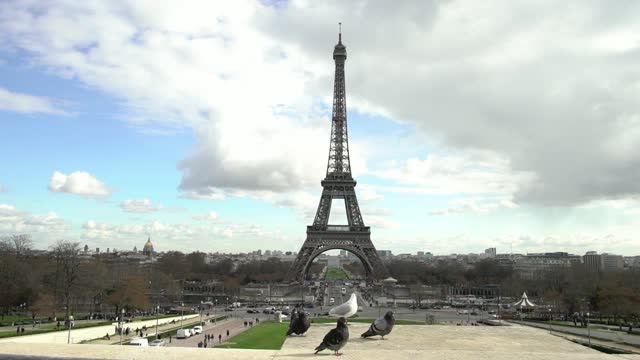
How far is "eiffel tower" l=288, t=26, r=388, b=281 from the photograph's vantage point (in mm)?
91250

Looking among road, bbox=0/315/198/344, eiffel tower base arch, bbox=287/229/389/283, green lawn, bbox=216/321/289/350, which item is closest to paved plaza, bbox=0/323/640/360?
green lawn, bbox=216/321/289/350

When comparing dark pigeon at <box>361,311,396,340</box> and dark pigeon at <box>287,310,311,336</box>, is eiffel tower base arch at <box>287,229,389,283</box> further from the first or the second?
dark pigeon at <box>361,311,396,340</box>

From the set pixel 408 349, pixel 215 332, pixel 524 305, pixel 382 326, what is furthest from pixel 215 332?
pixel 524 305

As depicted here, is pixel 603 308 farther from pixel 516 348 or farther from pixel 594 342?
pixel 516 348

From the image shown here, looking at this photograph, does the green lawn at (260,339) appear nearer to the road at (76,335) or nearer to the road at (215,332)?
the road at (215,332)

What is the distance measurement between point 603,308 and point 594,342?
20.3m

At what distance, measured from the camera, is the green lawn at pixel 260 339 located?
3233cm

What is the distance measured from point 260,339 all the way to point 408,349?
1395 centimetres

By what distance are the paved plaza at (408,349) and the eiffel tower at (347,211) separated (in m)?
53.2

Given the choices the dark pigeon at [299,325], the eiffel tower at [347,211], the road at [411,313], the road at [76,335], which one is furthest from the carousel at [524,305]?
the road at [76,335]

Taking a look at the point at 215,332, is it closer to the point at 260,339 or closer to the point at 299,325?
the point at 260,339

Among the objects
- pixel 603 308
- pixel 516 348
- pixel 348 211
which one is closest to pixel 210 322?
pixel 516 348

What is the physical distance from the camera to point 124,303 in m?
57.7

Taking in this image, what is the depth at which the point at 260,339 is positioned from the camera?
35844 millimetres
